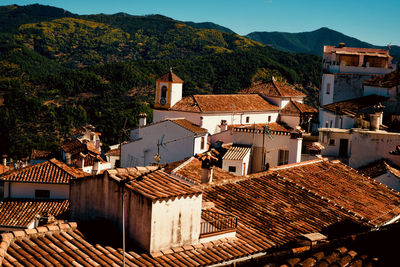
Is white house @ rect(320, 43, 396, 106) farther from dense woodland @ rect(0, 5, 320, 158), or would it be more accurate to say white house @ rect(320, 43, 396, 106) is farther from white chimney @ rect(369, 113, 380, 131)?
dense woodland @ rect(0, 5, 320, 158)

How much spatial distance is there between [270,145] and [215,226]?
424 inches

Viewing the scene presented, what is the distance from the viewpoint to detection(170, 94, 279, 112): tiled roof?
35625mm

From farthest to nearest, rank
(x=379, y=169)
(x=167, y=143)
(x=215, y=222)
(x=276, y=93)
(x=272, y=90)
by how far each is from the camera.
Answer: (x=272, y=90)
(x=276, y=93)
(x=167, y=143)
(x=379, y=169)
(x=215, y=222)

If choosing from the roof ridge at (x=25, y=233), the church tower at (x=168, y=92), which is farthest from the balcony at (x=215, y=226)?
the church tower at (x=168, y=92)

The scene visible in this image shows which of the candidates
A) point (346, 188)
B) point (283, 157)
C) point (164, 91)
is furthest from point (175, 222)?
point (164, 91)

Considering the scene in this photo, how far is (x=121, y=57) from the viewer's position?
126 m

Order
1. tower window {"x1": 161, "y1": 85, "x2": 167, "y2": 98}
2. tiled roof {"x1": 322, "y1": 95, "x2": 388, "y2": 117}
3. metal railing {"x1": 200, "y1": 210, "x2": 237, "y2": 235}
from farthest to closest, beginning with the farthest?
tower window {"x1": 161, "y1": 85, "x2": 167, "y2": 98}, tiled roof {"x1": 322, "y1": 95, "x2": 388, "y2": 117}, metal railing {"x1": 200, "y1": 210, "x2": 237, "y2": 235}

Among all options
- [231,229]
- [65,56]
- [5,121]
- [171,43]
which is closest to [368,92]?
[231,229]

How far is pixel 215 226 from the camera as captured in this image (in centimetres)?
875

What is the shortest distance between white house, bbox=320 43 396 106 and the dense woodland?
27139 mm

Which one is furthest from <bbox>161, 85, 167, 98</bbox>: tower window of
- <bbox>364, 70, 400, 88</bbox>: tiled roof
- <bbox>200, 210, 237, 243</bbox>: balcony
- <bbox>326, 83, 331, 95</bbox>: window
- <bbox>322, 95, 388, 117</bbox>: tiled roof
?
<bbox>200, 210, 237, 243</bbox>: balcony

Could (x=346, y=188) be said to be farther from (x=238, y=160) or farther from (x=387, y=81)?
(x=387, y=81)

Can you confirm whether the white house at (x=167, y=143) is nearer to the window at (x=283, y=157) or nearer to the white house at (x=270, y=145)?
the white house at (x=270, y=145)

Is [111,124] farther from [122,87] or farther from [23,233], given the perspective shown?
[23,233]
